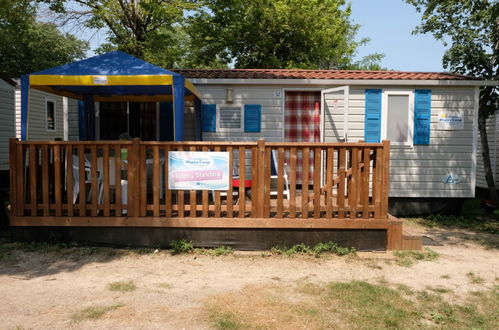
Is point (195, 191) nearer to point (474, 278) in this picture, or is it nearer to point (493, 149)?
point (474, 278)

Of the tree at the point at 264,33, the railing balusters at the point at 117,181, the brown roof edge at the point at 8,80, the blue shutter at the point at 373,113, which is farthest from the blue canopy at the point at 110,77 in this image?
the tree at the point at 264,33

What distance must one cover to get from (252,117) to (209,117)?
81 centimetres

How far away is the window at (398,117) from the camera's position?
304 inches

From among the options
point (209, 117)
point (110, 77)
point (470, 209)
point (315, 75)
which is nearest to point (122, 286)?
point (110, 77)

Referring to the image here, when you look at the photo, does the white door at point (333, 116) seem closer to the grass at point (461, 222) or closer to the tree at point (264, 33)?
the grass at point (461, 222)

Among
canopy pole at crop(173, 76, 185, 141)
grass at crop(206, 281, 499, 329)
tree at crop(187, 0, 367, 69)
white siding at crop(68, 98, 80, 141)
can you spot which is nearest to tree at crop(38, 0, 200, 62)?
tree at crop(187, 0, 367, 69)

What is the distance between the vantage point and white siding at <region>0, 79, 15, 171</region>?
36.3 ft

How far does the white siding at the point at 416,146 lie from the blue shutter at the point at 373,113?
0.31 ft

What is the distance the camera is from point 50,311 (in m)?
3.28

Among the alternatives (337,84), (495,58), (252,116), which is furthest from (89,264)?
(495,58)

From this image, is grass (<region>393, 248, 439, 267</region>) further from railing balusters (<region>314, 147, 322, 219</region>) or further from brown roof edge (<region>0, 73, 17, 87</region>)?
brown roof edge (<region>0, 73, 17, 87</region>)

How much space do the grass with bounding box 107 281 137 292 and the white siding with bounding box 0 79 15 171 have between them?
902 cm

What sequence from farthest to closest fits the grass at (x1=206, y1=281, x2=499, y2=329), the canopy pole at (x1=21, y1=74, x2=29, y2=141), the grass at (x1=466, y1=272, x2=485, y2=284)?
the canopy pole at (x1=21, y1=74, x2=29, y2=141)
the grass at (x1=466, y1=272, x2=485, y2=284)
the grass at (x1=206, y1=281, x2=499, y2=329)

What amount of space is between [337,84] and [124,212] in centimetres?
454
